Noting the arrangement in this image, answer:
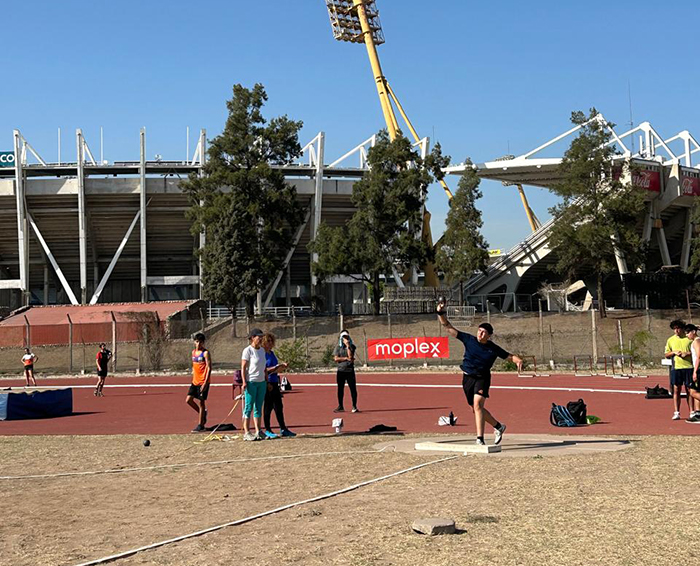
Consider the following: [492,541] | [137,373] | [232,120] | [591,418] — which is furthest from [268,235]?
[492,541]

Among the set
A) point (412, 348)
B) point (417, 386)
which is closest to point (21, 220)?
point (412, 348)

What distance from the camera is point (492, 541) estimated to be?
21.1ft

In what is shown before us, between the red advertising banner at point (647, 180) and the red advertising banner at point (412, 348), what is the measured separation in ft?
89.4

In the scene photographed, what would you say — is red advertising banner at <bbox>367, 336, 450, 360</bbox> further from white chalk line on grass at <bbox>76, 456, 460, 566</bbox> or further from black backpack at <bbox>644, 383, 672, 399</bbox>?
white chalk line on grass at <bbox>76, 456, 460, 566</bbox>

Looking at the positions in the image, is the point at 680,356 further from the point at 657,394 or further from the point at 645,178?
the point at 645,178

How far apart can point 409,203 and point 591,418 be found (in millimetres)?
37994

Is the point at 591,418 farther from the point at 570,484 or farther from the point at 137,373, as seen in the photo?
the point at 137,373

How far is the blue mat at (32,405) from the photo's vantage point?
19281 millimetres

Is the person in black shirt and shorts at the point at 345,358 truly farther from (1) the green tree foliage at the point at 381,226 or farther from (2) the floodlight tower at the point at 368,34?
(2) the floodlight tower at the point at 368,34

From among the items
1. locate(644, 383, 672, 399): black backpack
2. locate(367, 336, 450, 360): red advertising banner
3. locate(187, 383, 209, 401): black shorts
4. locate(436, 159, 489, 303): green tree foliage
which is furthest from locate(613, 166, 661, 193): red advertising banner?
locate(187, 383, 209, 401): black shorts

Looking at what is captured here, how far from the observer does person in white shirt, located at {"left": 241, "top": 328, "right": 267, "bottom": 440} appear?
13.6m

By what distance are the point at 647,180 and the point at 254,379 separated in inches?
2031

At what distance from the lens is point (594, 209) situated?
4941 cm

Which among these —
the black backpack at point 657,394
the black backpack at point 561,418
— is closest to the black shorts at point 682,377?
the black backpack at point 561,418
